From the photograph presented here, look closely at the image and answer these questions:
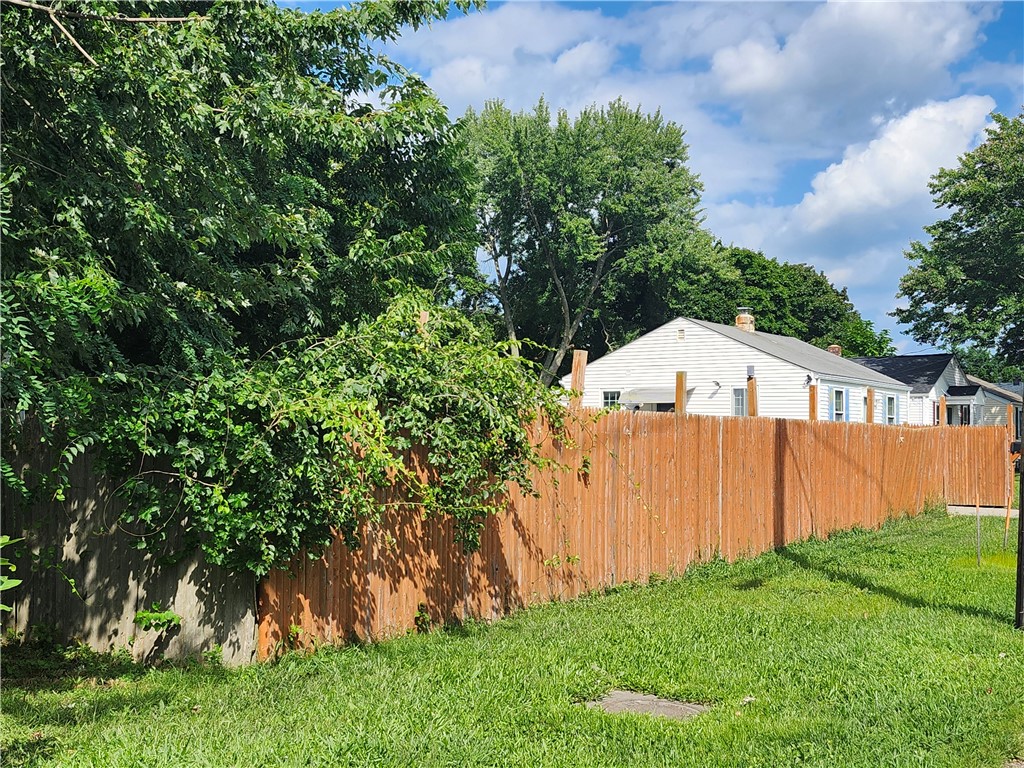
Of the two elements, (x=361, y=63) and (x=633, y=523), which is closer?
(x=633, y=523)

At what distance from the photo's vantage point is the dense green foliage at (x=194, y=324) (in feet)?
18.2

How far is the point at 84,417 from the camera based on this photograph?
17.9 ft

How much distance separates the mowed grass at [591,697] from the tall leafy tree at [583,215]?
33.6m

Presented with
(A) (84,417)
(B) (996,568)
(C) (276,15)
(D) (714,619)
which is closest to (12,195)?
(A) (84,417)

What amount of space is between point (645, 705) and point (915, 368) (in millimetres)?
34698

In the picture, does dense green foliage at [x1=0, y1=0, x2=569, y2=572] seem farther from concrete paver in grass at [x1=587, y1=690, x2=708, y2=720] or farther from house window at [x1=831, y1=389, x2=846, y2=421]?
house window at [x1=831, y1=389, x2=846, y2=421]

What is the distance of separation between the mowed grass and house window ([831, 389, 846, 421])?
20219 millimetres

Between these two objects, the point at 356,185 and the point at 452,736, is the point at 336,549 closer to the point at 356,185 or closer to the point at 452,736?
the point at 452,736

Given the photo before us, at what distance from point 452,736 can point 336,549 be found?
212 centimetres

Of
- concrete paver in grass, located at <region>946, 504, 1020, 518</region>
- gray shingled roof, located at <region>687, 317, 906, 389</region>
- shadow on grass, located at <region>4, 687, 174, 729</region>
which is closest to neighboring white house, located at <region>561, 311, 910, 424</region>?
gray shingled roof, located at <region>687, 317, 906, 389</region>

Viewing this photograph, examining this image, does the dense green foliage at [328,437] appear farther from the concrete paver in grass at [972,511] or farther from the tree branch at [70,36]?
the concrete paver in grass at [972,511]

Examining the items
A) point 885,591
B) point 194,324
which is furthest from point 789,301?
point 194,324

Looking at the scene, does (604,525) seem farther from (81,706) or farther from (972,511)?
(972,511)

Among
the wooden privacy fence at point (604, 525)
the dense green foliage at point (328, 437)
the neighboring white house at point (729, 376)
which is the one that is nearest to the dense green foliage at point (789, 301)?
the neighboring white house at point (729, 376)
